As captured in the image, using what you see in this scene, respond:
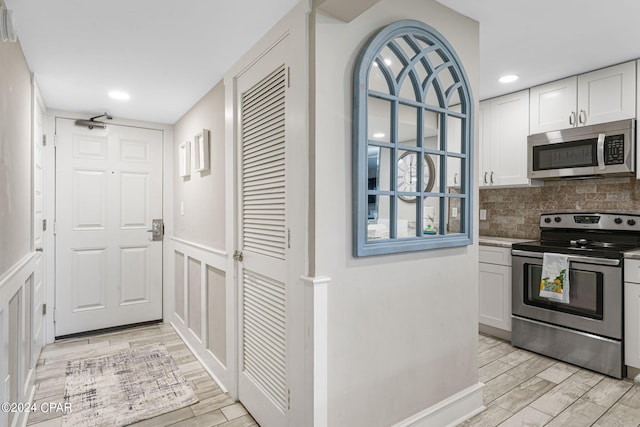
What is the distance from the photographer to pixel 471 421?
6.63 feet

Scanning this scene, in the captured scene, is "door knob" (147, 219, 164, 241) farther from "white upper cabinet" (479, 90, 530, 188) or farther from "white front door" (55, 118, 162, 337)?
"white upper cabinet" (479, 90, 530, 188)

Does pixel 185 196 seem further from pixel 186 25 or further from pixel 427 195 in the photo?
pixel 427 195

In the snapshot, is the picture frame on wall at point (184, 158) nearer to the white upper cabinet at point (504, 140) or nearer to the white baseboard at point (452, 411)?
the white baseboard at point (452, 411)

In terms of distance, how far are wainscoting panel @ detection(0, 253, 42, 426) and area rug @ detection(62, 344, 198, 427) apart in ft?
0.90

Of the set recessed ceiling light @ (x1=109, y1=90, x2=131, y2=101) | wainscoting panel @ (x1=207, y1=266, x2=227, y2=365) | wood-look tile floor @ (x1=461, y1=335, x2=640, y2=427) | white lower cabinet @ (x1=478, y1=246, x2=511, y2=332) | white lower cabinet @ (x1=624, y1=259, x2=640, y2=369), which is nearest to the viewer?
wood-look tile floor @ (x1=461, y1=335, x2=640, y2=427)

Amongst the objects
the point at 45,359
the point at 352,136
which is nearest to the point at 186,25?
the point at 352,136

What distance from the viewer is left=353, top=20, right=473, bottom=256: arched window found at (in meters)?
1.61

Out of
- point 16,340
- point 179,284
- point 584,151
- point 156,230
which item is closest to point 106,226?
point 156,230

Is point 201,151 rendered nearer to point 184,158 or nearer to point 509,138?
point 184,158

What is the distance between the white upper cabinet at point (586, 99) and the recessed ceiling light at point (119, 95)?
3399mm

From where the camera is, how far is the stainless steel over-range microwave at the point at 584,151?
2611 mm

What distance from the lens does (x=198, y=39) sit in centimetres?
202

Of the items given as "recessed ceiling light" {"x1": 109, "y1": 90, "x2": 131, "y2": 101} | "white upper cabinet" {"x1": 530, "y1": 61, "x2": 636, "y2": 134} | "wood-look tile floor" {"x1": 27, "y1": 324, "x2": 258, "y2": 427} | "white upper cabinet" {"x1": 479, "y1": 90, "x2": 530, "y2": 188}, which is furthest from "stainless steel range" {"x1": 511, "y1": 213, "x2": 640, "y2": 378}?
"recessed ceiling light" {"x1": 109, "y1": 90, "x2": 131, "y2": 101}

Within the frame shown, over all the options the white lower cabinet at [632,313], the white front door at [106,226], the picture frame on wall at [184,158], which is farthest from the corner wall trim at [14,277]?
the white lower cabinet at [632,313]
